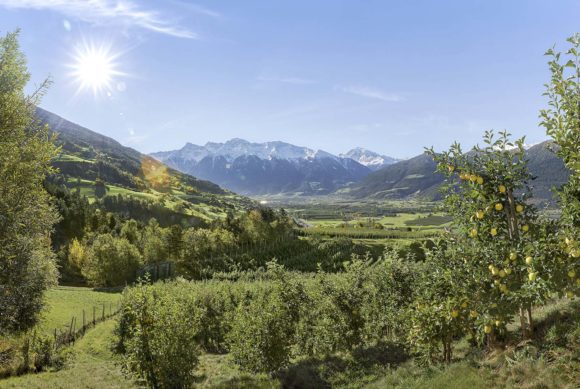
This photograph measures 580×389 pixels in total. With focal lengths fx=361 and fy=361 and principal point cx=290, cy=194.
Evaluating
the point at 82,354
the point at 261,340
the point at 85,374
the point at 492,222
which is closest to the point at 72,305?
the point at 82,354

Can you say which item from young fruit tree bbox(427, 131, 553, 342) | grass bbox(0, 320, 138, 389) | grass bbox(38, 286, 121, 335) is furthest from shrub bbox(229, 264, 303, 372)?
grass bbox(38, 286, 121, 335)

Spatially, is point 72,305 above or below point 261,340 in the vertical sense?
below

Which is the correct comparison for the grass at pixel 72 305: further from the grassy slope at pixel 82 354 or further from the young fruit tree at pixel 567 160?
the young fruit tree at pixel 567 160

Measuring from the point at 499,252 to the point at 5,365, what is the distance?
45112 mm

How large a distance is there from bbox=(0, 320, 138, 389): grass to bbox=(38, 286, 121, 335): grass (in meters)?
7.34

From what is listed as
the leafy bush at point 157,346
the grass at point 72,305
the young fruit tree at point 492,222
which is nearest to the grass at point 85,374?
the leafy bush at point 157,346

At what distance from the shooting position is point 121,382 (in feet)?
112

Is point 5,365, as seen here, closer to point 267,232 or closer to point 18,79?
point 18,79

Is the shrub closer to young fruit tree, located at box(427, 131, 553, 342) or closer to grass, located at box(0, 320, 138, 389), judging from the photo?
grass, located at box(0, 320, 138, 389)

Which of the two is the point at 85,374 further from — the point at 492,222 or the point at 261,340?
the point at 492,222

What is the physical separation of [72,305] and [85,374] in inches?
1669

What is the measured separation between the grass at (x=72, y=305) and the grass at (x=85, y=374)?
24.1 ft

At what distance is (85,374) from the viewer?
37.2 meters

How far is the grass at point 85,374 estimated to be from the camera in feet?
105
